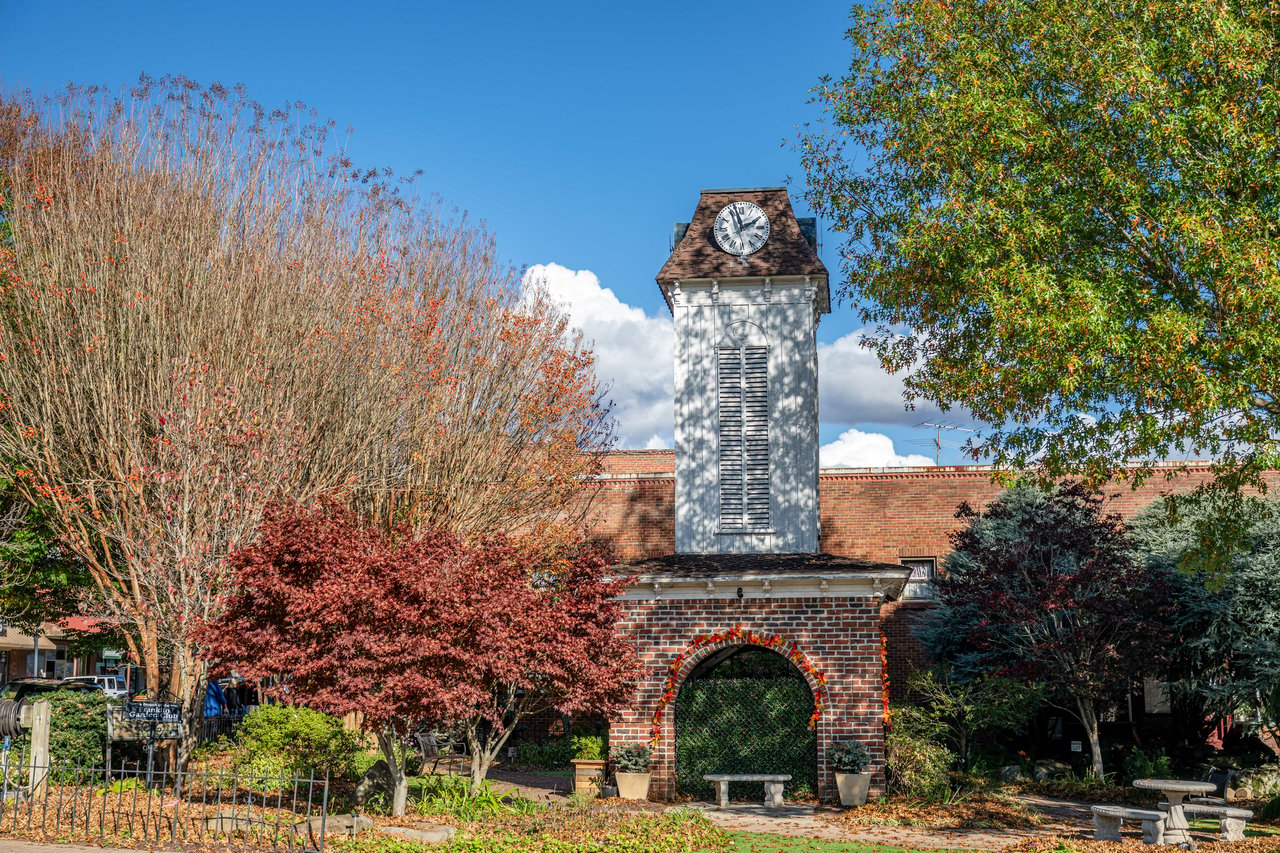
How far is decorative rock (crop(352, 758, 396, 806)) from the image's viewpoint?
14.8 meters

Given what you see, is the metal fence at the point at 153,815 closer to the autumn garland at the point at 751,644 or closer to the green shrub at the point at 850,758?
the autumn garland at the point at 751,644

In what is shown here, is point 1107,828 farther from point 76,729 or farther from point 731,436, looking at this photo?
point 76,729

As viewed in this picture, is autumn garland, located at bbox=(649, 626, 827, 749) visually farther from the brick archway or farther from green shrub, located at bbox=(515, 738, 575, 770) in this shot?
green shrub, located at bbox=(515, 738, 575, 770)

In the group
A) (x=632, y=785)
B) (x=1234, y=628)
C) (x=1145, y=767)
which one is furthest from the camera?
(x=1234, y=628)

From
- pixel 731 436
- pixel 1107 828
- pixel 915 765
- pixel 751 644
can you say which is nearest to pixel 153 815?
pixel 751 644

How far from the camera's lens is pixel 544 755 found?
26.2 metres

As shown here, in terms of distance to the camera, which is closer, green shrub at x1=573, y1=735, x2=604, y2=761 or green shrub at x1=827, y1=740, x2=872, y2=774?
green shrub at x1=827, y1=740, x2=872, y2=774

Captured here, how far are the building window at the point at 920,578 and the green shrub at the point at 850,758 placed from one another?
37.4 feet

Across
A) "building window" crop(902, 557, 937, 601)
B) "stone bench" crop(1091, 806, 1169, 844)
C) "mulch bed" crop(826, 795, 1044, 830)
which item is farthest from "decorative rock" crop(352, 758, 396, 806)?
"building window" crop(902, 557, 937, 601)

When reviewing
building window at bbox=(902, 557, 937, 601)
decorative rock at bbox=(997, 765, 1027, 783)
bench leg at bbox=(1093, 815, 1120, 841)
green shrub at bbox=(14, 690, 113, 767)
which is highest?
building window at bbox=(902, 557, 937, 601)

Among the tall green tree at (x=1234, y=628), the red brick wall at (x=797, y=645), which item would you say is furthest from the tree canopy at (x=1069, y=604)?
the red brick wall at (x=797, y=645)

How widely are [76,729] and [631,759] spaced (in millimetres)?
8282

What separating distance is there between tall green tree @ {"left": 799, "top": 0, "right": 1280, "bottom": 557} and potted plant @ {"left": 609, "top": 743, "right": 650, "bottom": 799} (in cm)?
718

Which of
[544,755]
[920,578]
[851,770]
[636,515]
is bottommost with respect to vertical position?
[544,755]
